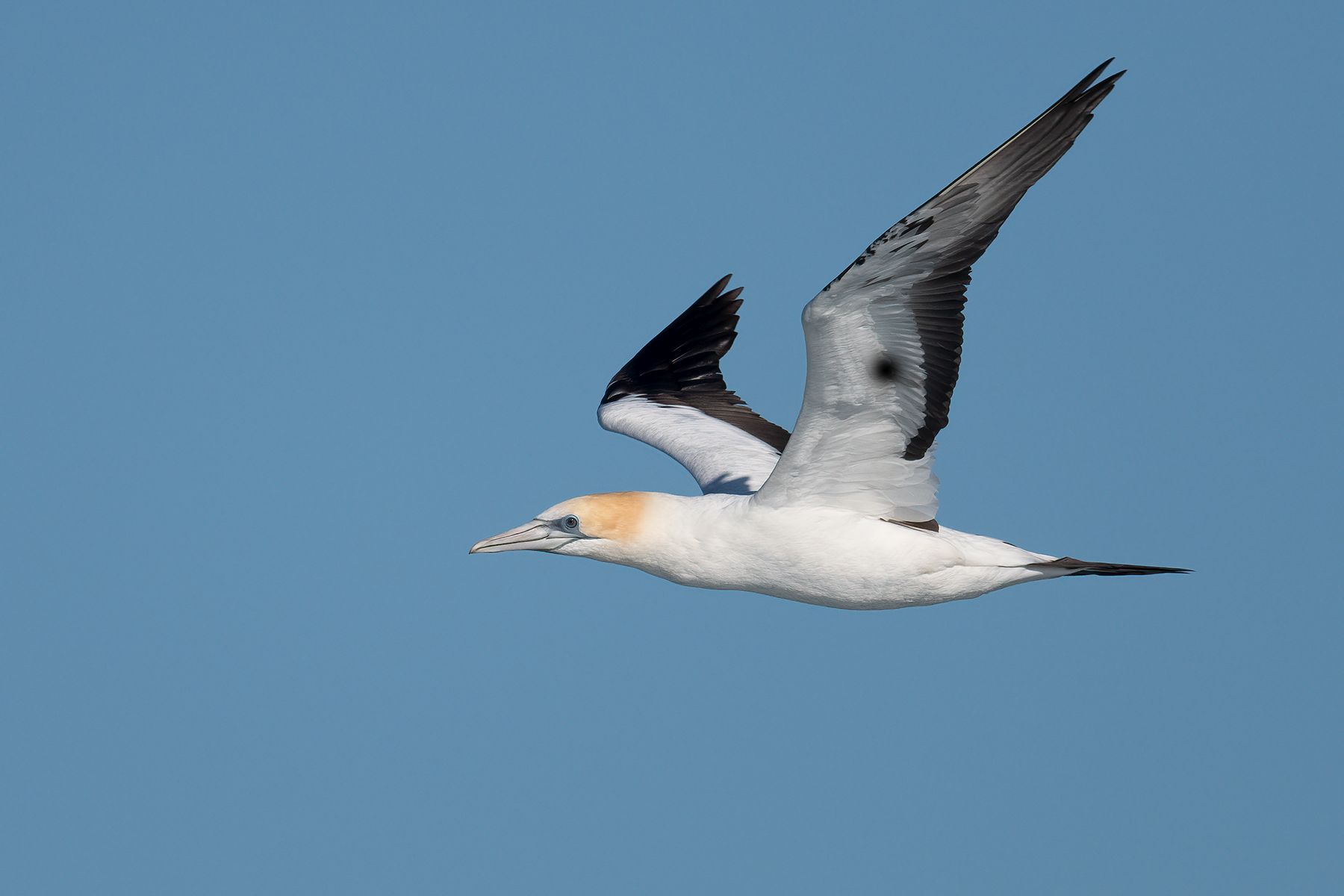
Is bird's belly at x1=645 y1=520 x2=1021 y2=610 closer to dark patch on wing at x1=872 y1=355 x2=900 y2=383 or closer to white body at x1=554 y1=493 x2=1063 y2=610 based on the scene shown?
white body at x1=554 y1=493 x2=1063 y2=610

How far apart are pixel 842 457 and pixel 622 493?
5.76ft

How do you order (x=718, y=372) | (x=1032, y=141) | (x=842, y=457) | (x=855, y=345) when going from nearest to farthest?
(x=1032, y=141)
(x=855, y=345)
(x=842, y=457)
(x=718, y=372)

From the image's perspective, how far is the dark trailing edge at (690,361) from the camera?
1562cm

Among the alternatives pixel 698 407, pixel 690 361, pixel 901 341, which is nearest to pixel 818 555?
pixel 901 341

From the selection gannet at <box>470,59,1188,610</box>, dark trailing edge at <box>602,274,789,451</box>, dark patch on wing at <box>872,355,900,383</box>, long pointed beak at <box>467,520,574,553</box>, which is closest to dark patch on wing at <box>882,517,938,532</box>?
gannet at <box>470,59,1188,610</box>

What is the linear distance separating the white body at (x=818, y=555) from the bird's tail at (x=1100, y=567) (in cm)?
9

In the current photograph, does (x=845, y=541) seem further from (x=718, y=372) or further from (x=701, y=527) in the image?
(x=718, y=372)

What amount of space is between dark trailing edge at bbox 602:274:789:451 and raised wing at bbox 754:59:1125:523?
4103 mm

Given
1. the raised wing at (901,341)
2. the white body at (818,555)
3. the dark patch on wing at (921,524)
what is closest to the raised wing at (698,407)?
the white body at (818,555)

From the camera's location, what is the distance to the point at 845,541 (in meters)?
11.5

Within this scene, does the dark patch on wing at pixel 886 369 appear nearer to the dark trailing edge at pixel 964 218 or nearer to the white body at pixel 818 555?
the dark trailing edge at pixel 964 218

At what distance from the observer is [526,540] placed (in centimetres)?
1212

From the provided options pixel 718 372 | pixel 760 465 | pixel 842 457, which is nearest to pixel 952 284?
pixel 842 457

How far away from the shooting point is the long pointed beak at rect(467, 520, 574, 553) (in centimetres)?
1208
